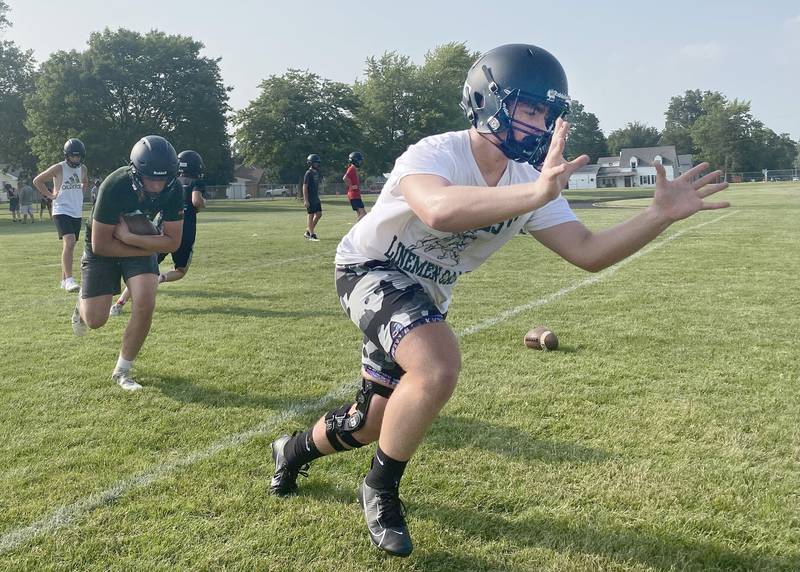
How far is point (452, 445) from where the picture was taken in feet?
13.4

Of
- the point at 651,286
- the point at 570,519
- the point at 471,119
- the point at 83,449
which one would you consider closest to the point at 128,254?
the point at 83,449

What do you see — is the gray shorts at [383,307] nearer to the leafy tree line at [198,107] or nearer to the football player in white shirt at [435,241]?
the football player in white shirt at [435,241]

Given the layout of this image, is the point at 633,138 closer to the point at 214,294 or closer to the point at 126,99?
the point at 126,99

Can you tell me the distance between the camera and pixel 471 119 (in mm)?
3047

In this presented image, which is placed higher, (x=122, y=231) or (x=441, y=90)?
(x=441, y=90)

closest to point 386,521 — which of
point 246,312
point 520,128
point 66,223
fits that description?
point 520,128

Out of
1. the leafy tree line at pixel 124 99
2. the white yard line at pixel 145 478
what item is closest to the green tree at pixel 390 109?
the leafy tree line at pixel 124 99

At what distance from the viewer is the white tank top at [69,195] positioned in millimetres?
10969

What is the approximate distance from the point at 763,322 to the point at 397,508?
595 centimetres

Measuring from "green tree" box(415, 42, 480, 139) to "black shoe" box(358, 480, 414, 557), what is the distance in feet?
242

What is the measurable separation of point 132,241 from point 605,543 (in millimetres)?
4169

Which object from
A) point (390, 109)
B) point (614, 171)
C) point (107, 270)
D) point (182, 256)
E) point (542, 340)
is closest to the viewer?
point (107, 270)

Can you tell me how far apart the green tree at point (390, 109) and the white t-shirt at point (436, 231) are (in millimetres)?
75834

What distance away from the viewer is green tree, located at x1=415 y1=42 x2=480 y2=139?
7856 centimetres
